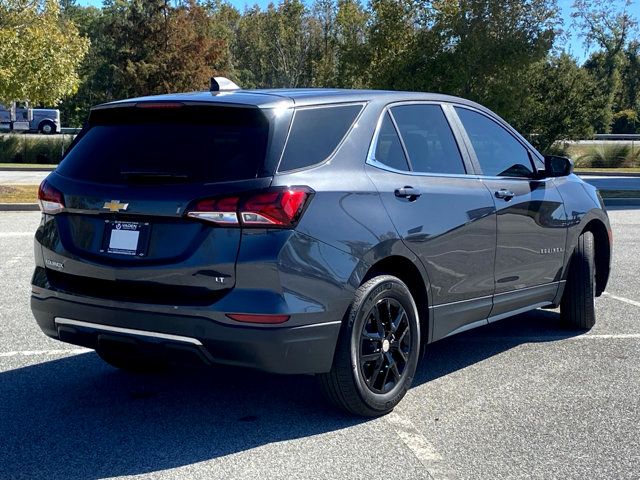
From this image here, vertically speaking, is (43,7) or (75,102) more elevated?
(43,7)

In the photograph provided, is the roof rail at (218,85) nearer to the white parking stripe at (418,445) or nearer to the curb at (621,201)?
the white parking stripe at (418,445)

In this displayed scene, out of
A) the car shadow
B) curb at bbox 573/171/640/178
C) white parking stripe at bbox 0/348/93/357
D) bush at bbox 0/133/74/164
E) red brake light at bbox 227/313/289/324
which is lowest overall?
bush at bbox 0/133/74/164

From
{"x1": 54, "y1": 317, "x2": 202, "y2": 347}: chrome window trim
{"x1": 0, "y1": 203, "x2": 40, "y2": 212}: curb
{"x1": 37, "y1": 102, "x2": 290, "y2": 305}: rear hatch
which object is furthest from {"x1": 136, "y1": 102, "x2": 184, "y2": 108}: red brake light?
{"x1": 0, "y1": 203, "x2": 40, "y2": 212}: curb

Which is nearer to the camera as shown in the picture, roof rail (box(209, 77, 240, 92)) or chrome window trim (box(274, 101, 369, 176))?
chrome window trim (box(274, 101, 369, 176))

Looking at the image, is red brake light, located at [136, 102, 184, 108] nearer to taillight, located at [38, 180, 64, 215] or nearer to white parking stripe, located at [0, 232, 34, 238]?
taillight, located at [38, 180, 64, 215]

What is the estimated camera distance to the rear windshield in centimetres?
431

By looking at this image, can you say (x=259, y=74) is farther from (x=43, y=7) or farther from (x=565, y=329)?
(x=565, y=329)

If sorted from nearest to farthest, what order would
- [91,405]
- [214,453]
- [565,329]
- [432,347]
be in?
1. [214,453]
2. [91,405]
3. [432,347]
4. [565,329]

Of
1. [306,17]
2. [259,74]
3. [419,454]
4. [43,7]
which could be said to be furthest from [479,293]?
[259,74]

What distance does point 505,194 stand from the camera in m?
5.76

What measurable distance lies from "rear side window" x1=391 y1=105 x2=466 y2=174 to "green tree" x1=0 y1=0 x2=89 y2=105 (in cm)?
1470

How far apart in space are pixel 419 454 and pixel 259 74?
7053 cm

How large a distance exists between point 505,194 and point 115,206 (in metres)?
2.69

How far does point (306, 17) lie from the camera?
205 feet
